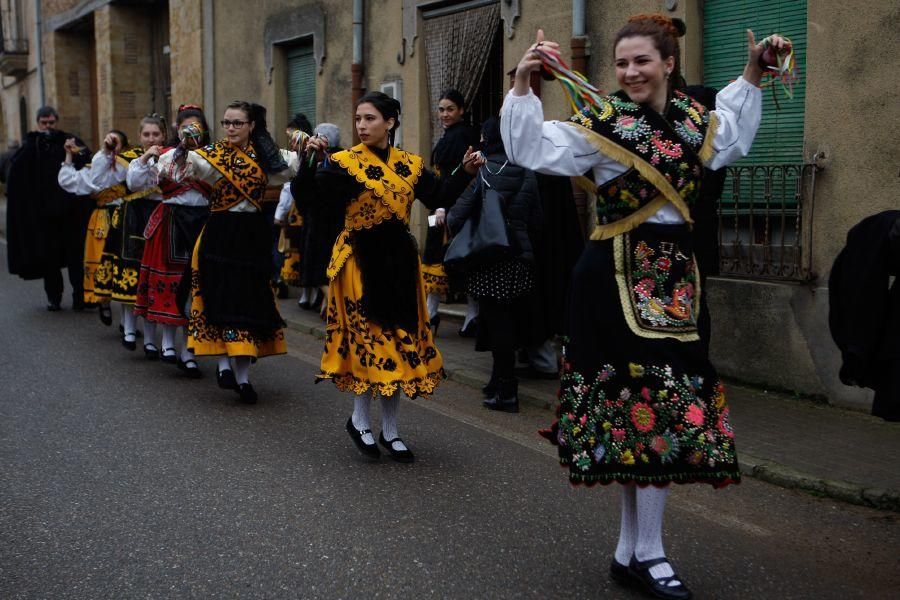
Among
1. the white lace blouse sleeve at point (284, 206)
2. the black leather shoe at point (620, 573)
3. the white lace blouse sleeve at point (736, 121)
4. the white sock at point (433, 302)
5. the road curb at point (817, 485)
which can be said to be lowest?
the road curb at point (817, 485)

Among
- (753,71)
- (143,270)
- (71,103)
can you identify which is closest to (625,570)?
(753,71)

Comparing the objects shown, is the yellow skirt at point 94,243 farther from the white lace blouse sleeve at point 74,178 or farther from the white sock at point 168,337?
the white sock at point 168,337

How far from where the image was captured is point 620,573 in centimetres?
371

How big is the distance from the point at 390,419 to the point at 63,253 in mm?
7073

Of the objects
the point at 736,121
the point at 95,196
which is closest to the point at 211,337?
the point at 95,196

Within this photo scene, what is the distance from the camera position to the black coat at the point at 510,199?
6.53m

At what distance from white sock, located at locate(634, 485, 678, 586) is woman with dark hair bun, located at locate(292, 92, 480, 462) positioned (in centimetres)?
190

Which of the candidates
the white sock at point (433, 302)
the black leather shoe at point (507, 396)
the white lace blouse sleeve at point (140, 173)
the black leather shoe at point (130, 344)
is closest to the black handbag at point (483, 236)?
the black leather shoe at point (507, 396)

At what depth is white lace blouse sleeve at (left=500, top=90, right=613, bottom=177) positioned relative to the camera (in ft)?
11.1

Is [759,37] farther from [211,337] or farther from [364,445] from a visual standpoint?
[211,337]

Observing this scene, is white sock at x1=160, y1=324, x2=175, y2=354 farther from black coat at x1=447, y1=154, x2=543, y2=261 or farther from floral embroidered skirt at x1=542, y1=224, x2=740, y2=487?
floral embroidered skirt at x1=542, y1=224, x2=740, y2=487

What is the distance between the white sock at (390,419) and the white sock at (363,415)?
0.26 feet

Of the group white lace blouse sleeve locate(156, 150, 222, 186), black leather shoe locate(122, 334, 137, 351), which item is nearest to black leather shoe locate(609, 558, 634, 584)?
white lace blouse sleeve locate(156, 150, 222, 186)

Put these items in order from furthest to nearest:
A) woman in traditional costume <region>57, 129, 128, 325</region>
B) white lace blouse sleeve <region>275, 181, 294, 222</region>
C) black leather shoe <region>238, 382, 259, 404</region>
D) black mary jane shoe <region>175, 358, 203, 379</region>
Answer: white lace blouse sleeve <region>275, 181, 294, 222</region> → woman in traditional costume <region>57, 129, 128, 325</region> → black mary jane shoe <region>175, 358, 203, 379</region> → black leather shoe <region>238, 382, 259, 404</region>
